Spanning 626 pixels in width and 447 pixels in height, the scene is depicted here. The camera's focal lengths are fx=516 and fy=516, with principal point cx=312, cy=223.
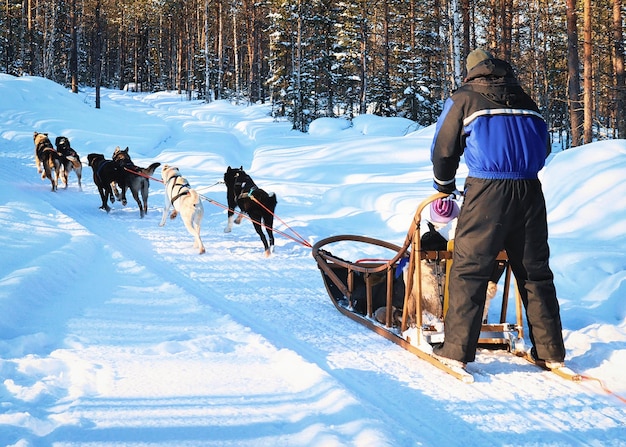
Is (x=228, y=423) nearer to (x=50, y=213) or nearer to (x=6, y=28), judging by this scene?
(x=50, y=213)

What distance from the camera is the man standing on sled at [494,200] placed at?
2.96 m

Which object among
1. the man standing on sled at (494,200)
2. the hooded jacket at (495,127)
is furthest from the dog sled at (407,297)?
the hooded jacket at (495,127)

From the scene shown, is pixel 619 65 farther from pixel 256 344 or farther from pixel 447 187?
pixel 256 344

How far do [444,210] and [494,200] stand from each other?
1.86 ft

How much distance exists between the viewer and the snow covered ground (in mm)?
2492

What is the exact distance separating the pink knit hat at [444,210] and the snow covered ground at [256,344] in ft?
3.13

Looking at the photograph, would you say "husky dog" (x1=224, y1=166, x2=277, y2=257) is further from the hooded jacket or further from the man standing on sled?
the hooded jacket

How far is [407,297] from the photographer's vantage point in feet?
11.7

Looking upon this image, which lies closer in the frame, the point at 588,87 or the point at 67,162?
the point at 67,162

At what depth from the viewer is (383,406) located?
108 inches

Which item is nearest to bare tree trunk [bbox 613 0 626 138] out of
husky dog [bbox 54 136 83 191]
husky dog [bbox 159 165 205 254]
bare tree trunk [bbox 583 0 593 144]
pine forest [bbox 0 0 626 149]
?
pine forest [bbox 0 0 626 149]

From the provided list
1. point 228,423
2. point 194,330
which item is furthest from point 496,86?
point 194,330

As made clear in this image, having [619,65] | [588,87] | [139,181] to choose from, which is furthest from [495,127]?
[619,65]

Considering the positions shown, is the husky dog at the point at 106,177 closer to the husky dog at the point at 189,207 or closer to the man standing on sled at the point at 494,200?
the husky dog at the point at 189,207
